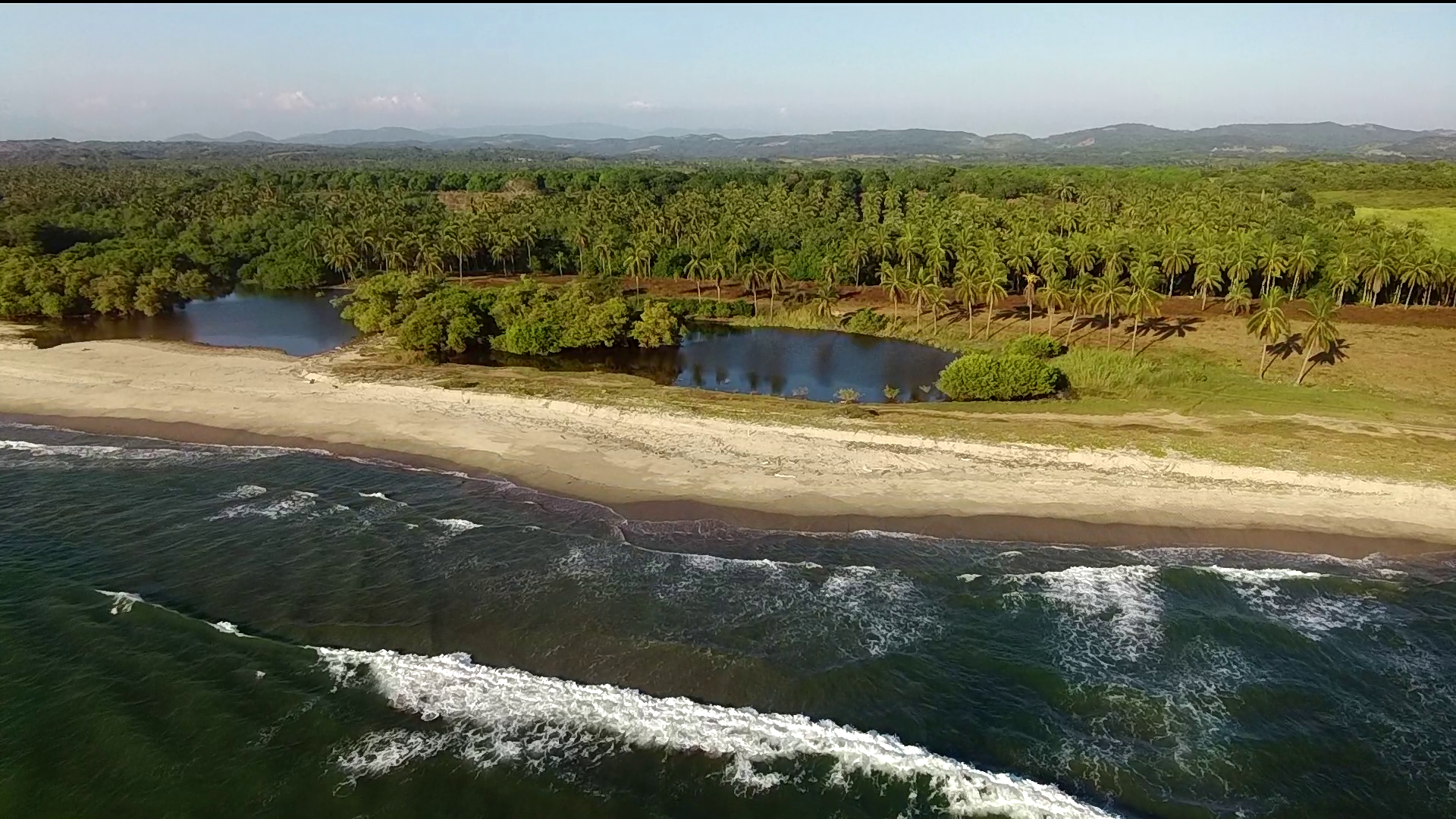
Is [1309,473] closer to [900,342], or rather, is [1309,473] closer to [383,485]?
[900,342]

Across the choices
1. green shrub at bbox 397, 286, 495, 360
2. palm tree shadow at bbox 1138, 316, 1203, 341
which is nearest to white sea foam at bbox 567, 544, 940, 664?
green shrub at bbox 397, 286, 495, 360

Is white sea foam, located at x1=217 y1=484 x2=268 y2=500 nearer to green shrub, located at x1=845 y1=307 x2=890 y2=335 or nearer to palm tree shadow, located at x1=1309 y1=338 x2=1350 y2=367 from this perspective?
green shrub, located at x1=845 y1=307 x2=890 y2=335

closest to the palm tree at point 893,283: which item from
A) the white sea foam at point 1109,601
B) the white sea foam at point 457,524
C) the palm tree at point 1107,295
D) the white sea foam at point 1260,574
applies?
the palm tree at point 1107,295

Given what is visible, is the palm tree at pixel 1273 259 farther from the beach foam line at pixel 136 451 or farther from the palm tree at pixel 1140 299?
the beach foam line at pixel 136 451

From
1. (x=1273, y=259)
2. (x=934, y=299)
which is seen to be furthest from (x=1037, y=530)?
(x=1273, y=259)

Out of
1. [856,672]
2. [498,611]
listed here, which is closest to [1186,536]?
[856,672]

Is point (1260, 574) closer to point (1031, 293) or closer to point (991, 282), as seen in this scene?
point (991, 282)
